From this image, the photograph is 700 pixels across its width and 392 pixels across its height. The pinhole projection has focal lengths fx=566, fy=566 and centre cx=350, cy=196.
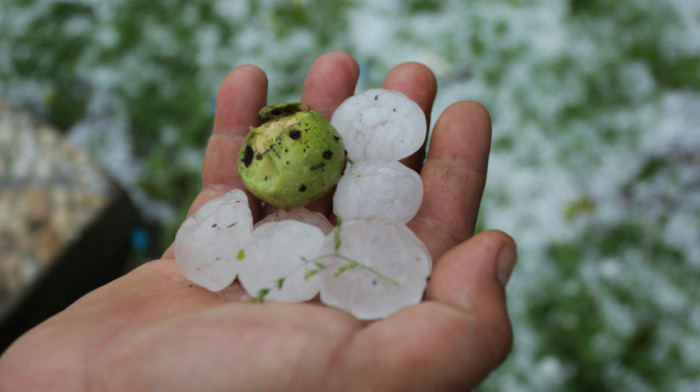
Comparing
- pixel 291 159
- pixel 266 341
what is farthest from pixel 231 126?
pixel 266 341

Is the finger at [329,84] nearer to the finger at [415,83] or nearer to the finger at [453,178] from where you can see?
the finger at [415,83]

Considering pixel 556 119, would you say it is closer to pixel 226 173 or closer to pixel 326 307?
pixel 226 173

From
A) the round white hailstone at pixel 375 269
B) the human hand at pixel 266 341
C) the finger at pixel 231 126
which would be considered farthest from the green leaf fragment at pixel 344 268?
the finger at pixel 231 126

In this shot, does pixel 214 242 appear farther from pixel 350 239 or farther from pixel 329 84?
pixel 329 84

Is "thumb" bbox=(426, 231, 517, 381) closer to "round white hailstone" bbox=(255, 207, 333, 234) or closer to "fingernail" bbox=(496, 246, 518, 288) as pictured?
"fingernail" bbox=(496, 246, 518, 288)

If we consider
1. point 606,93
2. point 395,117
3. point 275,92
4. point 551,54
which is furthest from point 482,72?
point 395,117

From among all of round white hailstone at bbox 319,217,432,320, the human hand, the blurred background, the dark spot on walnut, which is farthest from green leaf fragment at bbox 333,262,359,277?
the blurred background
